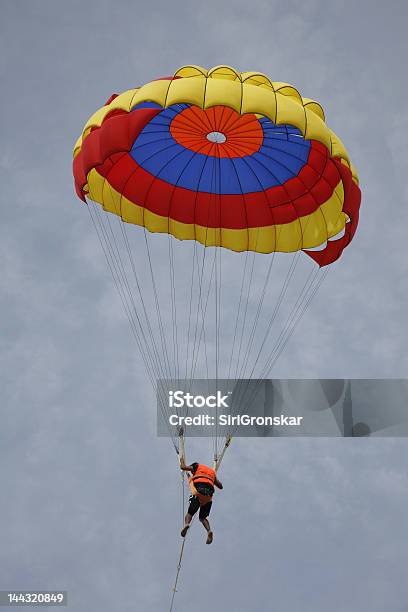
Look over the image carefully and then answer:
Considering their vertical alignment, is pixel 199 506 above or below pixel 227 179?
below

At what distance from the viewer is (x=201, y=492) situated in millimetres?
16500

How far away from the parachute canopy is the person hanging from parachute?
5.93 m

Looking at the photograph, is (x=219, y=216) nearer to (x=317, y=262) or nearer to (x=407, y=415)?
(x=317, y=262)

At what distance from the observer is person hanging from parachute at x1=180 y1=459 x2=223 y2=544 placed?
650 inches

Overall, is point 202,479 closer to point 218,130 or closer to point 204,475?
point 204,475

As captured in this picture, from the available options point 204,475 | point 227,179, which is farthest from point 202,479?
point 227,179

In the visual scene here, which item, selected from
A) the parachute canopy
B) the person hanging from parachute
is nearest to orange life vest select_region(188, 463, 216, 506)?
the person hanging from parachute

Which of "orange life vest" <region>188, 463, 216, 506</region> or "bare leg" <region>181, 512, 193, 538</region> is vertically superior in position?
"orange life vest" <region>188, 463, 216, 506</region>

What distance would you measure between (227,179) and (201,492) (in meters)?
7.40

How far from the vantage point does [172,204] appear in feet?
65.4

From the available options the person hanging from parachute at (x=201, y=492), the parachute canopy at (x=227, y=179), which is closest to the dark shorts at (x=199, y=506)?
the person hanging from parachute at (x=201, y=492)

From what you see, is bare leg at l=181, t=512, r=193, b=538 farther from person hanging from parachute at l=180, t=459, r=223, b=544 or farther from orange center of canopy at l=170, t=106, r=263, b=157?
orange center of canopy at l=170, t=106, r=263, b=157

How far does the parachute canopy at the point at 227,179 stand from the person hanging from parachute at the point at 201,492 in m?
5.93

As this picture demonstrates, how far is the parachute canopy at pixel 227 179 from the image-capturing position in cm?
1755
